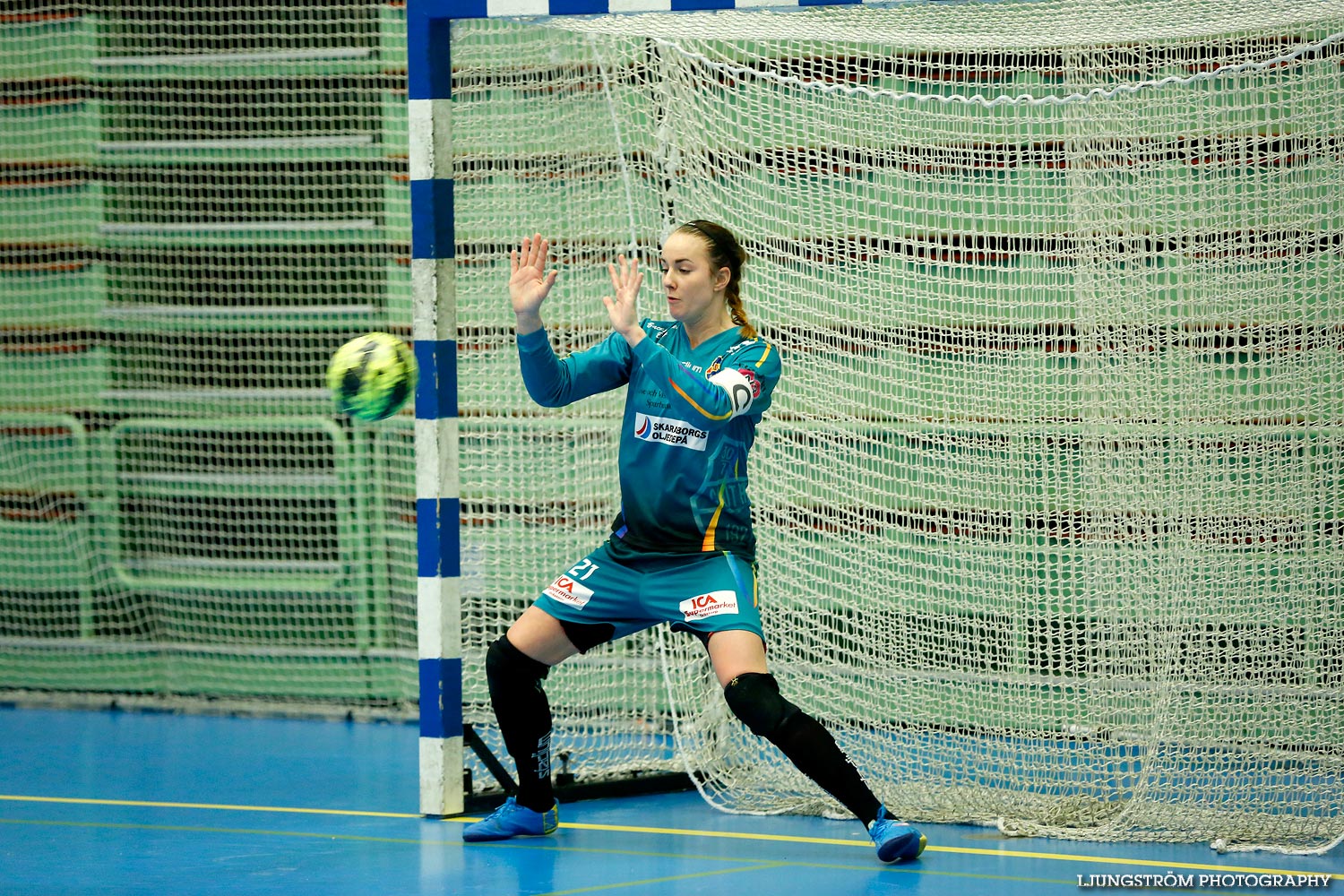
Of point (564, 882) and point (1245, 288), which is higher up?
point (1245, 288)

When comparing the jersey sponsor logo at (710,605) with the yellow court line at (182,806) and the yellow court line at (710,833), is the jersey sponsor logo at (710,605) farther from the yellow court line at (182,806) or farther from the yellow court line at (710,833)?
the yellow court line at (182,806)

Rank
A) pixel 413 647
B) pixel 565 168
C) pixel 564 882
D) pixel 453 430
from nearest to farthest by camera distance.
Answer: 1. pixel 564 882
2. pixel 453 430
3. pixel 565 168
4. pixel 413 647

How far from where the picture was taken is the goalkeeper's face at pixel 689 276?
5.27 m

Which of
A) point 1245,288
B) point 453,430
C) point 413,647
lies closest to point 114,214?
point 413,647

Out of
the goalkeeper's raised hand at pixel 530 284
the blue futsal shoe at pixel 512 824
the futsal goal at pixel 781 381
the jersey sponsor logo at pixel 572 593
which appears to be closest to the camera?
the goalkeeper's raised hand at pixel 530 284

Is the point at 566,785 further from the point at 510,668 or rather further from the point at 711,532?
the point at 711,532

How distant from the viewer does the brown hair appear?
530cm

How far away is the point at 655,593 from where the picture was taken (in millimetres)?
5387

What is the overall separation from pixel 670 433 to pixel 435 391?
104 centimetres

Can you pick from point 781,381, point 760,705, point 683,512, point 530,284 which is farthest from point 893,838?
point 781,381

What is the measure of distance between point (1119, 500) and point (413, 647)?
3.72 m

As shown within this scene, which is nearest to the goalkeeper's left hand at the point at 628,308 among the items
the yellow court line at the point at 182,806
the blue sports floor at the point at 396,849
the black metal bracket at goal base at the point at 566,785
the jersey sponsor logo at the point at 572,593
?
the jersey sponsor logo at the point at 572,593

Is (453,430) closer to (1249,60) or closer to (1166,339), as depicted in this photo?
(1166,339)

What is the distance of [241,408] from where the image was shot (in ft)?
28.8
